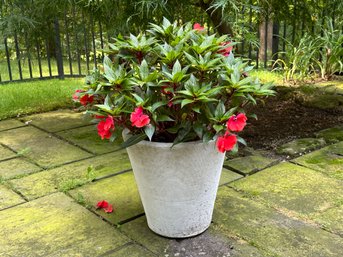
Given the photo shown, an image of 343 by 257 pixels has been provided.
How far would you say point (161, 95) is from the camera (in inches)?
76.8

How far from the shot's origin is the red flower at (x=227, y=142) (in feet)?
5.77

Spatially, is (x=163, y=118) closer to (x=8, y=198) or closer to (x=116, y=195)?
(x=116, y=195)

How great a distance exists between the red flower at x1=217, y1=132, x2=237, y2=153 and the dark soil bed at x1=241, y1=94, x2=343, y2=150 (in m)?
1.55

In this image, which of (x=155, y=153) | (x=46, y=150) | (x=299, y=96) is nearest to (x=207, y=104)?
(x=155, y=153)

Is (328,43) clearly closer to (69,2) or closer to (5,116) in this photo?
(69,2)

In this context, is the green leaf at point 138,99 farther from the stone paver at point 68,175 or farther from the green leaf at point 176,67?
the stone paver at point 68,175

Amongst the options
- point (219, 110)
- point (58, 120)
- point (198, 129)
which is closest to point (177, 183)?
point (198, 129)

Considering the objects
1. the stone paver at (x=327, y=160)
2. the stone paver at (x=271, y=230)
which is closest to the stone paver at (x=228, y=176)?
the stone paver at (x=271, y=230)

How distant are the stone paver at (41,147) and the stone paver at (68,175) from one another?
5.6 inches

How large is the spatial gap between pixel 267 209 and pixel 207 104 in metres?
0.80

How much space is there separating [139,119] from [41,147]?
193cm

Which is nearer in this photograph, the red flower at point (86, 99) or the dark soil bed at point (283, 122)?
the red flower at point (86, 99)

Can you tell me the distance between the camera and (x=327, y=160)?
2.99 meters

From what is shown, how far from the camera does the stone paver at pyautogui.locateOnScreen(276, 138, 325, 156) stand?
10.3ft
